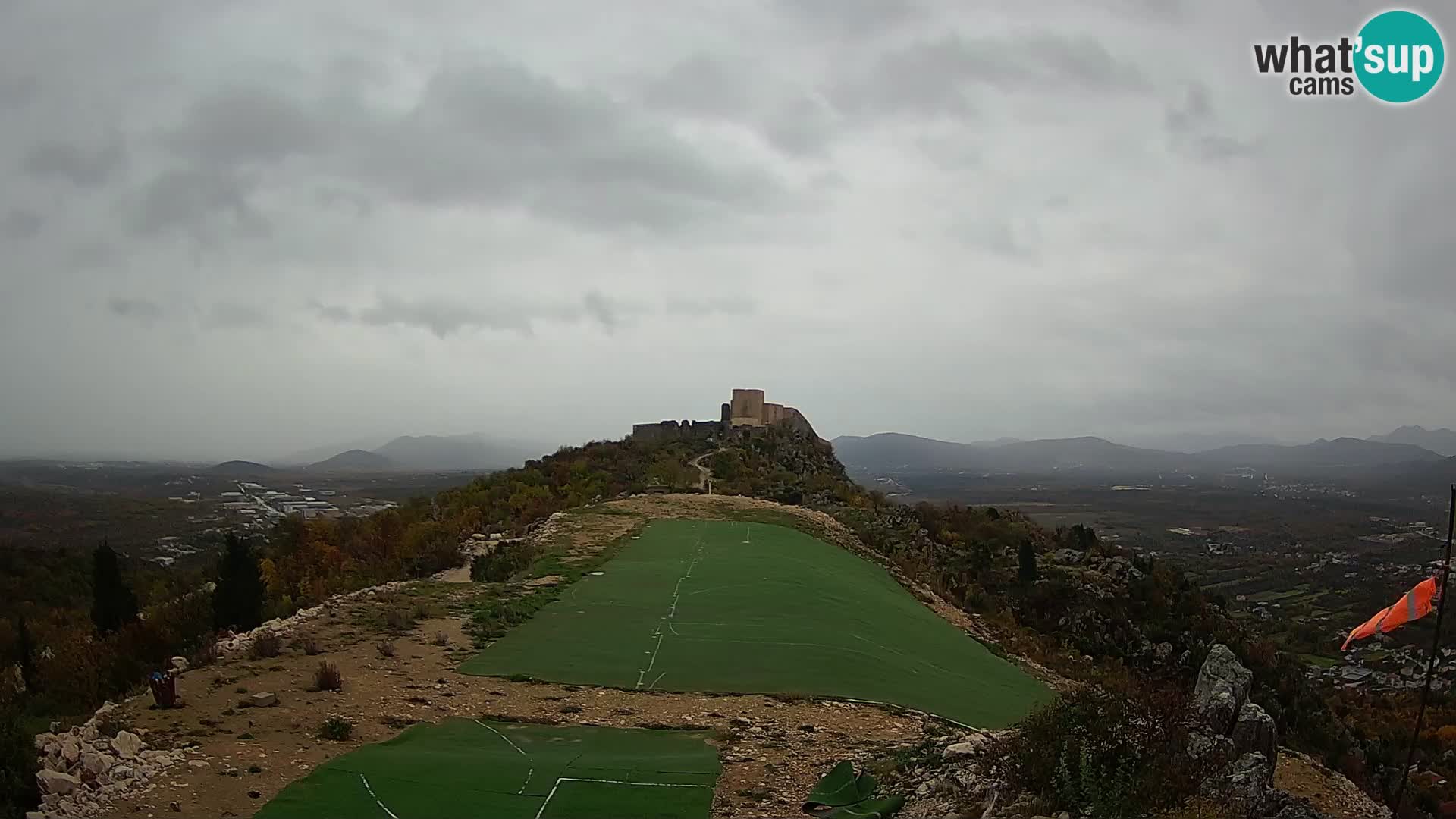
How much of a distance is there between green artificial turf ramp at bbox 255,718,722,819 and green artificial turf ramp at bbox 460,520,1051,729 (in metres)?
2.39

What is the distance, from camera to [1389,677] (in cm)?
3778

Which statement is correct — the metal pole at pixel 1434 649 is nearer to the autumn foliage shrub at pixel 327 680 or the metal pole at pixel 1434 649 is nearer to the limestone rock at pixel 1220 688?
the limestone rock at pixel 1220 688

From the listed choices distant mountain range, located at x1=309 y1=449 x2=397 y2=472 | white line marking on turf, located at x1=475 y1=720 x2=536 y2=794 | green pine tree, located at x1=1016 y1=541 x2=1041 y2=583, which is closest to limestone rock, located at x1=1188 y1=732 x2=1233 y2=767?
white line marking on turf, located at x1=475 y1=720 x2=536 y2=794

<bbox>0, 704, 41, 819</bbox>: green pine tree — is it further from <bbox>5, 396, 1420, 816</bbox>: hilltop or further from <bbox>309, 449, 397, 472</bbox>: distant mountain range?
<bbox>309, 449, 397, 472</bbox>: distant mountain range

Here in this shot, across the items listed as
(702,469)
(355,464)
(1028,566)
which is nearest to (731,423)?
(702,469)

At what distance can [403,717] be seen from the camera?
9.30m

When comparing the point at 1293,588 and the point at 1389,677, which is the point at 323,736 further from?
the point at 1293,588

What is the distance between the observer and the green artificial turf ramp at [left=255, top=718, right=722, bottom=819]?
6871mm

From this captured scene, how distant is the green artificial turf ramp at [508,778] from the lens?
6.87m

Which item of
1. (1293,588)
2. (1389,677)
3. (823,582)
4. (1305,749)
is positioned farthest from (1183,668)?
(1293,588)

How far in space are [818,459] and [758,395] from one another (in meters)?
6.16

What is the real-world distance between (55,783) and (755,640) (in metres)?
8.93

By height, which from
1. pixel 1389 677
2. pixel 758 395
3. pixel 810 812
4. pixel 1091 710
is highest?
pixel 758 395

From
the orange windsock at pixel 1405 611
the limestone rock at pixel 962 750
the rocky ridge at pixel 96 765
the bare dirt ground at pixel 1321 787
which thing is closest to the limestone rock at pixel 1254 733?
the orange windsock at pixel 1405 611
